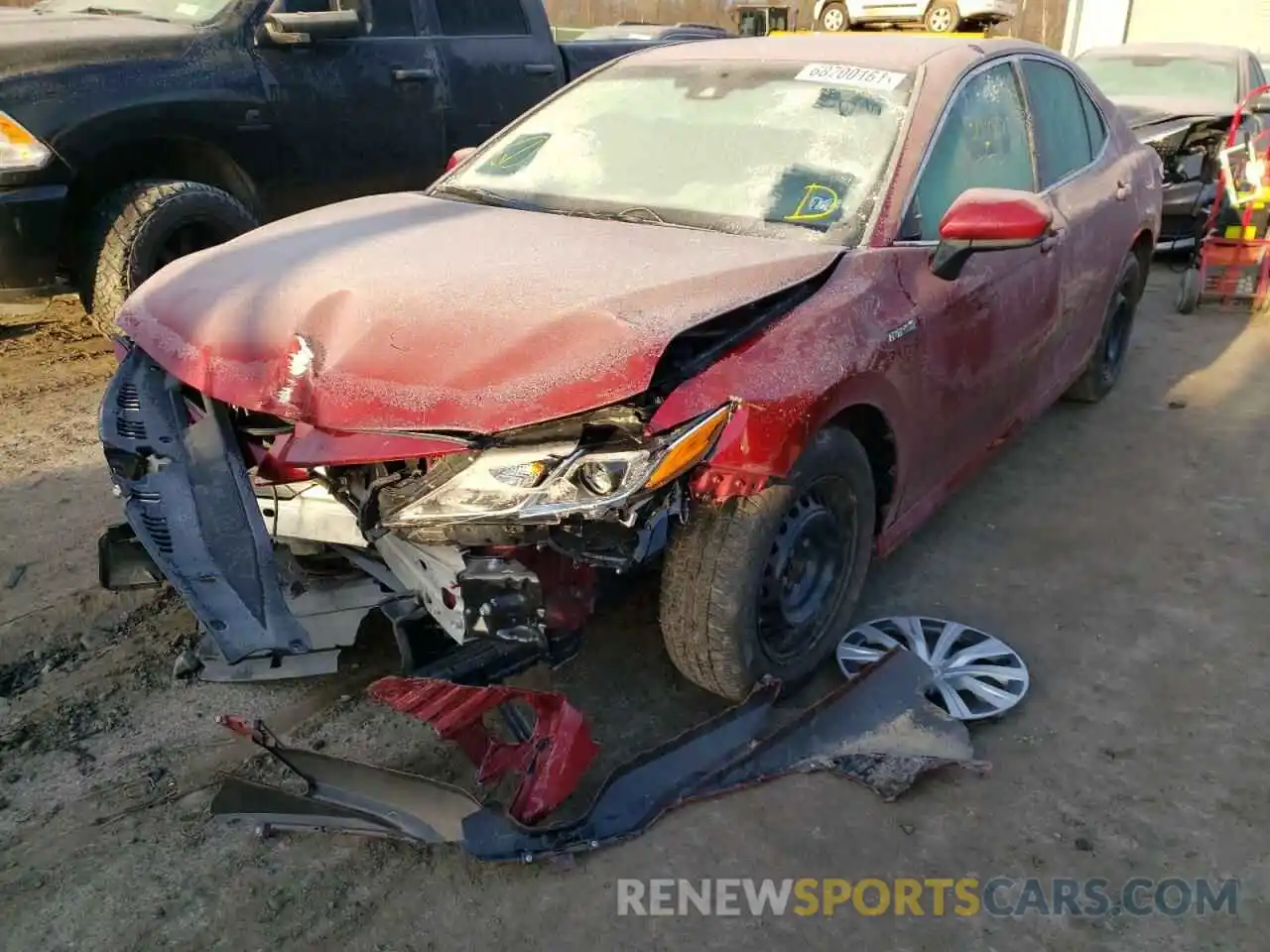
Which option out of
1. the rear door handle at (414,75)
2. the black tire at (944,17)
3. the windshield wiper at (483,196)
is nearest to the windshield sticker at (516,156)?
the windshield wiper at (483,196)

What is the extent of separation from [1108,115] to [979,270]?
2019 millimetres

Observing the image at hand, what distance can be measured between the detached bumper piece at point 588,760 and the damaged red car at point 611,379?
15 cm

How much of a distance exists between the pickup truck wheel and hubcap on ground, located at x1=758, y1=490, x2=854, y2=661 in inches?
673

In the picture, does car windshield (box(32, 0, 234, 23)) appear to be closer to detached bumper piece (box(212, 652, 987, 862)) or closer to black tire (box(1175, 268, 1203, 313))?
detached bumper piece (box(212, 652, 987, 862))

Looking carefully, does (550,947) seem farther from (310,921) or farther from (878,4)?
(878,4)

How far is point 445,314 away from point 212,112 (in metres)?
3.42

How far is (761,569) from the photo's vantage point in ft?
8.36

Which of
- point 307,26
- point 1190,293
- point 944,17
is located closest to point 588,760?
point 307,26

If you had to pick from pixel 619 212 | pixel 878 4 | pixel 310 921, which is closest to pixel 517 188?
pixel 619 212

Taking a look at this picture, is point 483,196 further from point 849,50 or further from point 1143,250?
point 1143,250

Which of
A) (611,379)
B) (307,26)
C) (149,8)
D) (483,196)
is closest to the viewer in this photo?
(611,379)

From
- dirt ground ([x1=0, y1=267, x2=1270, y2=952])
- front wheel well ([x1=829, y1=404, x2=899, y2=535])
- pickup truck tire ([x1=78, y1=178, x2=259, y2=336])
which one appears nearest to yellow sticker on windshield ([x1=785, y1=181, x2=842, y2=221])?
front wheel well ([x1=829, y1=404, x2=899, y2=535])

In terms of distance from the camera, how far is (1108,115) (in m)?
4.61

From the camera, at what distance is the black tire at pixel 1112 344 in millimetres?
4938
